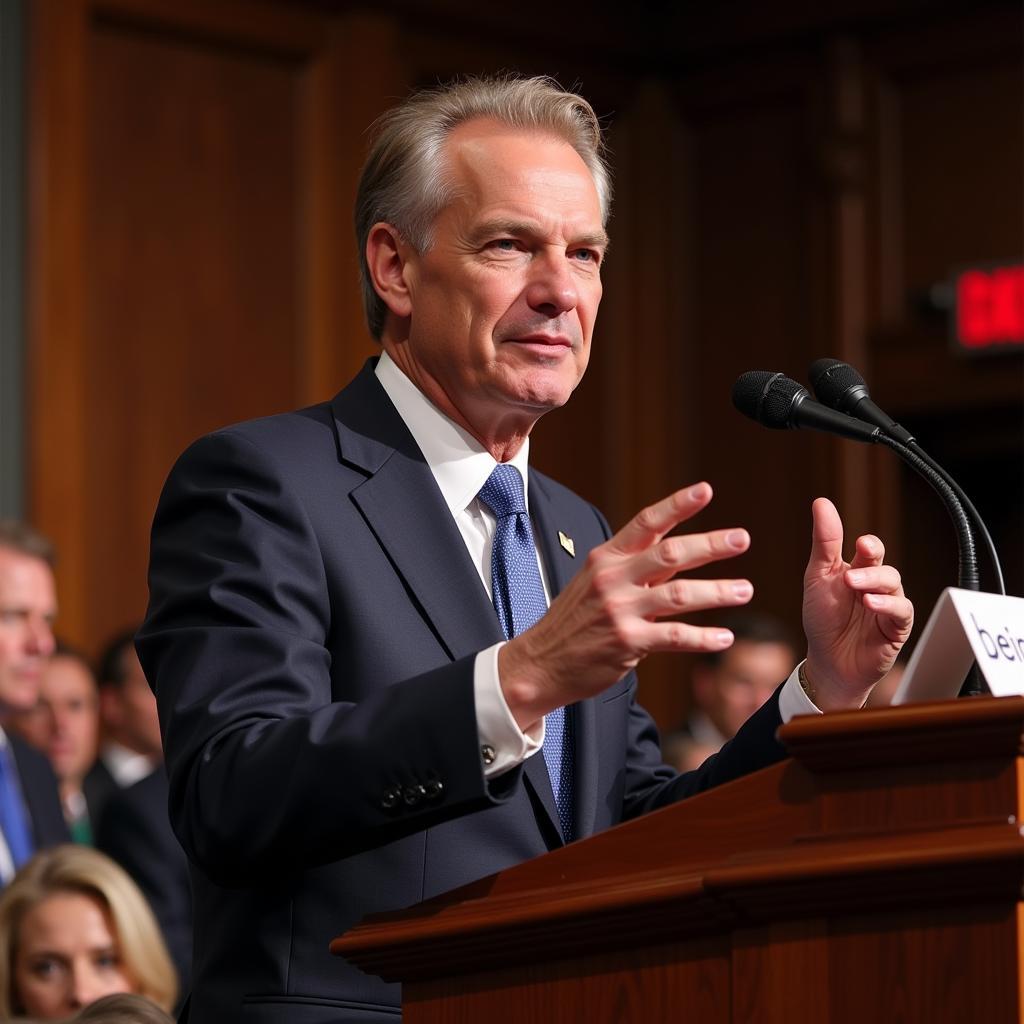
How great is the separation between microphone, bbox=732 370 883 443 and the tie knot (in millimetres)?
280

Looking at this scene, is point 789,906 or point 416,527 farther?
point 416,527

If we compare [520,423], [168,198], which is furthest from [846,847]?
Answer: [168,198]

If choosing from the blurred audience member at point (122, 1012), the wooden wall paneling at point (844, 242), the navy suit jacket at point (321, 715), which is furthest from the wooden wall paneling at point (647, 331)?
the navy suit jacket at point (321, 715)

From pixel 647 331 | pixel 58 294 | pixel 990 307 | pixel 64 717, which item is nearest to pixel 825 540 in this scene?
pixel 64 717

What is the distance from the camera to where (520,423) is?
2.11 meters

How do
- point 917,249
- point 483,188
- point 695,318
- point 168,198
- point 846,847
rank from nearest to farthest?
1. point 846,847
2. point 483,188
3. point 168,198
4. point 917,249
5. point 695,318

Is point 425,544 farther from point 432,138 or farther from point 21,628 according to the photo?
point 21,628

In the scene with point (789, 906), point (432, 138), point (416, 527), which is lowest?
point (789, 906)

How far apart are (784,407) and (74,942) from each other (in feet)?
7.30

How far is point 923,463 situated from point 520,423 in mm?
482

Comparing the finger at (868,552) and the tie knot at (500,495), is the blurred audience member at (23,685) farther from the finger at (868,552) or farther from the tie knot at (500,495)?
the finger at (868,552)

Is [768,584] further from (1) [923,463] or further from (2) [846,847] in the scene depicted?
(2) [846,847]

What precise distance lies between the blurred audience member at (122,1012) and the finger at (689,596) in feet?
3.79

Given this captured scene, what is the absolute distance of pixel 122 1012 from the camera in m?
2.38
